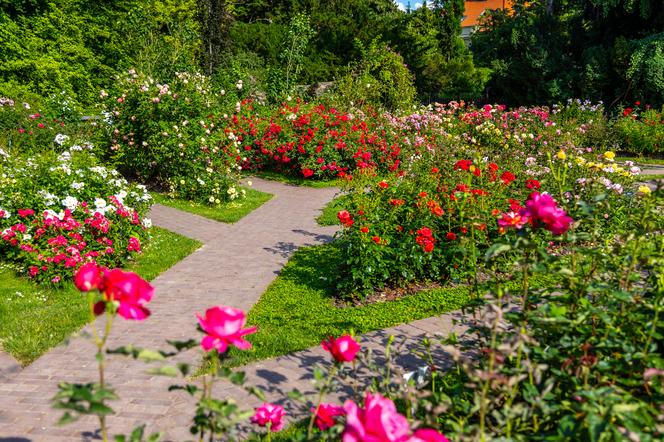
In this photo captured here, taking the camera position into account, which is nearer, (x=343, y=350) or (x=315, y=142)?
(x=343, y=350)

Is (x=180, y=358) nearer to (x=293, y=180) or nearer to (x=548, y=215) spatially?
(x=548, y=215)

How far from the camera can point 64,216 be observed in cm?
545

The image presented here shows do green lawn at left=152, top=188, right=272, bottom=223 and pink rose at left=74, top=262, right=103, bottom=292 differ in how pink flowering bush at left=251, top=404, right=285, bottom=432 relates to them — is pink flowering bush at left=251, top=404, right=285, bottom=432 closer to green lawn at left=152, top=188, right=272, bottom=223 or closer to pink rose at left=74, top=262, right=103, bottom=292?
pink rose at left=74, top=262, right=103, bottom=292

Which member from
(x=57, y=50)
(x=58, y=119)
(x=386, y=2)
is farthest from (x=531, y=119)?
(x=386, y=2)

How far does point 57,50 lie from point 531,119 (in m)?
16.1

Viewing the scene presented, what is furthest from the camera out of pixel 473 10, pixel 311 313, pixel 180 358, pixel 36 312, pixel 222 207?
pixel 473 10

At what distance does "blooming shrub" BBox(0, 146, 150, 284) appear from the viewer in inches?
207

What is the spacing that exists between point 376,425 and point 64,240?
16.6ft

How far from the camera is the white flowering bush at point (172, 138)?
372 inches

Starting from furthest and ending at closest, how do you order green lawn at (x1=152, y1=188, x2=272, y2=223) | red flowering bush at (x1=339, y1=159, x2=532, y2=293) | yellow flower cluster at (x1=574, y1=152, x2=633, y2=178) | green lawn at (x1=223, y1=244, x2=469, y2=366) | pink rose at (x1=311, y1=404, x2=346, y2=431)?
green lawn at (x1=152, y1=188, x2=272, y2=223) → red flowering bush at (x1=339, y1=159, x2=532, y2=293) → yellow flower cluster at (x1=574, y1=152, x2=633, y2=178) → green lawn at (x1=223, y1=244, x2=469, y2=366) → pink rose at (x1=311, y1=404, x2=346, y2=431)

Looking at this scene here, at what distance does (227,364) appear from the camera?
380cm

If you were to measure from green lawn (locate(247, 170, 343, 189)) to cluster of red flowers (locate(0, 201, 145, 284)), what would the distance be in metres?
6.07

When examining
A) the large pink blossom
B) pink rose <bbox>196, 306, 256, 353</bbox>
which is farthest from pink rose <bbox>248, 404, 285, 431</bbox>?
the large pink blossom

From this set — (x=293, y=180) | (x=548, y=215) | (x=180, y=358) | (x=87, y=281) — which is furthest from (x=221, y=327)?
(x=293, y=180)
